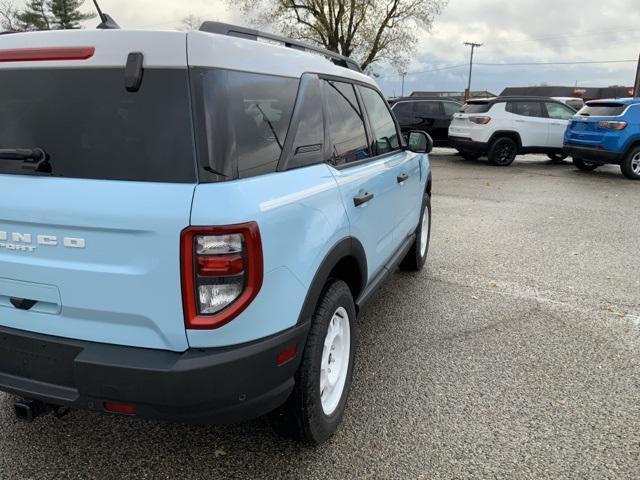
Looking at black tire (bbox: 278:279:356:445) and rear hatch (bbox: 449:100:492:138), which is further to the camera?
rear hatch (bbox: 449:100:492:138)

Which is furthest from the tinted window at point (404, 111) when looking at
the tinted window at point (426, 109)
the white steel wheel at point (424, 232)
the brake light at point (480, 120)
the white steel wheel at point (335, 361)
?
the white steel wheel at point (335, 361)

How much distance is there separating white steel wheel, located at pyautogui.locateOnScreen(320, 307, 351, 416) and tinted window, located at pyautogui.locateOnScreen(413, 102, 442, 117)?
45.3ft

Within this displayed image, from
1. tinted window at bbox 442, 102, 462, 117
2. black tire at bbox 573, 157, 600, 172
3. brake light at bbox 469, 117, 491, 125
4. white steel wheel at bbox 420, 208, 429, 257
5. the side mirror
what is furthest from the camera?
tinted window at bbox 442, 102, 462, 117

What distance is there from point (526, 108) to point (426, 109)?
3.04 metres

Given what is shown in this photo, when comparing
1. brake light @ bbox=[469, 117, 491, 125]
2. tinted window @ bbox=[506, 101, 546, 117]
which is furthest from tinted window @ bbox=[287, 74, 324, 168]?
tinted window @ bbox=[506, 101, 546, 117]

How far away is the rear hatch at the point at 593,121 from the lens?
11312mm

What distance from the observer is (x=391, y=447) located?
254 centimetres

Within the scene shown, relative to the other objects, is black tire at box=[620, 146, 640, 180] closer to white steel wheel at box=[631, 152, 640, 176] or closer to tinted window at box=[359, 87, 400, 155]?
white steel wheel at box=[631, 152, 640, 176]

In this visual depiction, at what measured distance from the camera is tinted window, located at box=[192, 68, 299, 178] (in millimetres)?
1840

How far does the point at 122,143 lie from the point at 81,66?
344mm

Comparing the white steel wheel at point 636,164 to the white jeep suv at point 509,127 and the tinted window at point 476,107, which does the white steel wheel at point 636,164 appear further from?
the tinted window at point 476,107

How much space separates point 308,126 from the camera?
249 cm

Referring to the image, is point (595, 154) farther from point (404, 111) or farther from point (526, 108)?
point (404, 111)

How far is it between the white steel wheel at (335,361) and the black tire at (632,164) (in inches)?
440
